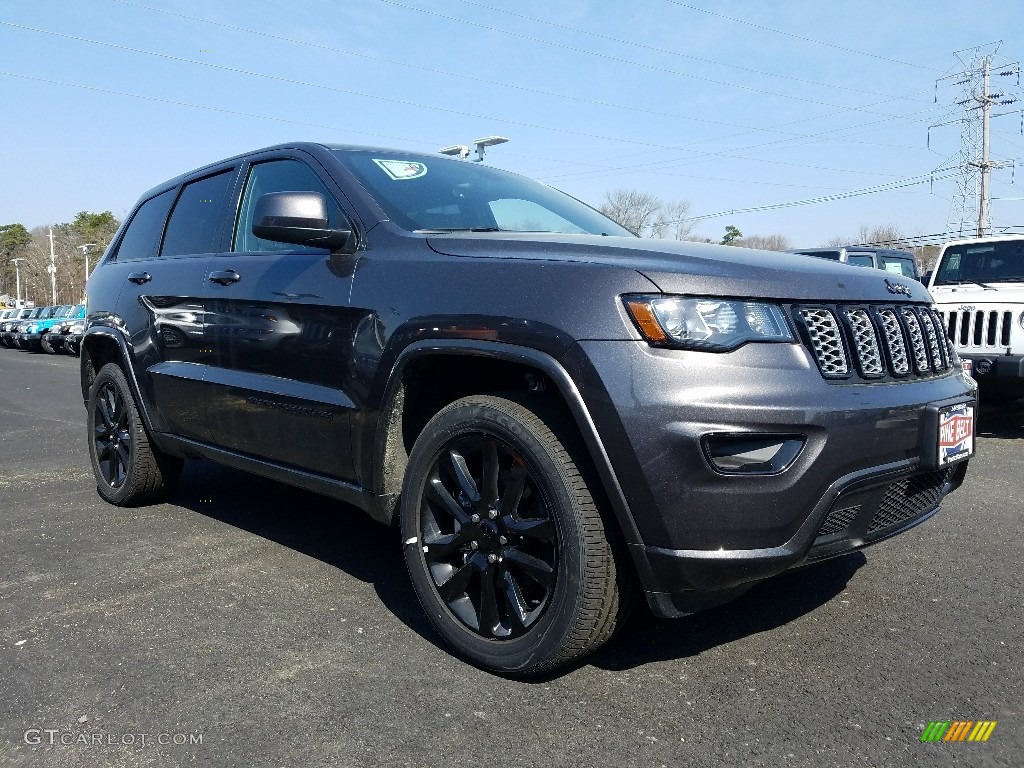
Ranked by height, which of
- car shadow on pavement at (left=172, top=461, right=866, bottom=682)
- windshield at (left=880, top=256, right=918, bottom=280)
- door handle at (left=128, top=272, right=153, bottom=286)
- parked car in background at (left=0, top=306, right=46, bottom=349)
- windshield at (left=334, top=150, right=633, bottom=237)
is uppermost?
windshield at (left=334, top=150, right=633, bottom=237)

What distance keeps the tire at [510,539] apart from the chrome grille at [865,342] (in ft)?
2.79

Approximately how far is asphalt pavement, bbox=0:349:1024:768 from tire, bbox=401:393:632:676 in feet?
0.53

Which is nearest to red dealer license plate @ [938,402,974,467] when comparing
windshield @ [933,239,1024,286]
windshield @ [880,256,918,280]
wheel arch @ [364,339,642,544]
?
wheel arch @ [364,339,642,544]

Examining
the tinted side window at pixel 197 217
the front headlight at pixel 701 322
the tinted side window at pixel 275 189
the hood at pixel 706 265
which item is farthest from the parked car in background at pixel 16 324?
the front headlight at pixel 701 322

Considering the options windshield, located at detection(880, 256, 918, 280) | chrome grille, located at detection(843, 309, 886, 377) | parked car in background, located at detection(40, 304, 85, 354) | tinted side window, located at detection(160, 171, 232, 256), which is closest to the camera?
chrome grille, located at detection(843, 309, 886, 377)

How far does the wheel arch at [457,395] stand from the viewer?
2.32m

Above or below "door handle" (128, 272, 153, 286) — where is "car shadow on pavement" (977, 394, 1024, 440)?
below

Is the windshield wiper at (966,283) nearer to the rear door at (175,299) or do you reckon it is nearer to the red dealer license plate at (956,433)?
the red dealer license plate at (956,433)

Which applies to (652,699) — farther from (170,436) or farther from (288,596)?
(170,436)

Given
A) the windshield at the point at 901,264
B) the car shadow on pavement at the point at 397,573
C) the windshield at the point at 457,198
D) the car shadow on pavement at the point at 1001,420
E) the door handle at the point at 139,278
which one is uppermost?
the windshield at the point at 457,198

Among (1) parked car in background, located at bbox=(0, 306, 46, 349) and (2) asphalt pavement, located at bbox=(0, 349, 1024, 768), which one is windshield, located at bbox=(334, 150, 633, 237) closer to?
(2) asphalt pavement, located at bbox=(0, 349, 1024, 768)

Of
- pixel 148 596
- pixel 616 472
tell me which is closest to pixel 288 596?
pixel 148 596

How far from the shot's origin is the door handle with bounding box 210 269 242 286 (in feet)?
11.9

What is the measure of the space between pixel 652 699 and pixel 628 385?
93cm
